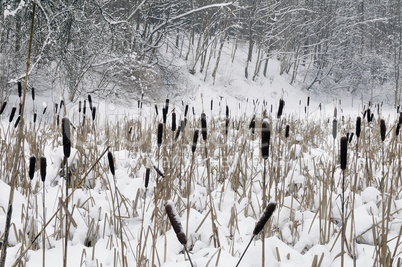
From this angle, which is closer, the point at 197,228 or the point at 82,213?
the point at 197,228

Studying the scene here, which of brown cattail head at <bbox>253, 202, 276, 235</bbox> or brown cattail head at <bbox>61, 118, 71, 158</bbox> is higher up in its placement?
brown cattail head at <bbox>61, 118, 71, 158</bbox>

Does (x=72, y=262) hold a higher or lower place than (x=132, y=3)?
lower

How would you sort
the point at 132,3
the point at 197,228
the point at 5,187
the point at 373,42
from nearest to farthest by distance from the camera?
the point at 197,228
the point at 5,187
the point at 132,3
the point at 373,42

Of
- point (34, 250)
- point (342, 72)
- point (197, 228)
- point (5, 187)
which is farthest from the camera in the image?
point (342, 72)

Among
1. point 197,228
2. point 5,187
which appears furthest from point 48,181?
point 197,228

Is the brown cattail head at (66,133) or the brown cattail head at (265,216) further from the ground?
the brown cattail head at (66,133)

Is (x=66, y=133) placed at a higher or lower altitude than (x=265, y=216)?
higher

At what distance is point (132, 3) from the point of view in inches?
604

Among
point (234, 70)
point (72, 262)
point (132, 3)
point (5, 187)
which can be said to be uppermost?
point (132, 3)

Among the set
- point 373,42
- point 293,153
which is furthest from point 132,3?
point 373,42

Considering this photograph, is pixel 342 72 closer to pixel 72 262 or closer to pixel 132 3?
pixel 132 3

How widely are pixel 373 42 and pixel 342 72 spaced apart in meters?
5.55

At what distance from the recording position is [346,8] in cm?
2522

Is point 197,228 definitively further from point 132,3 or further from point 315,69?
point 315,69
